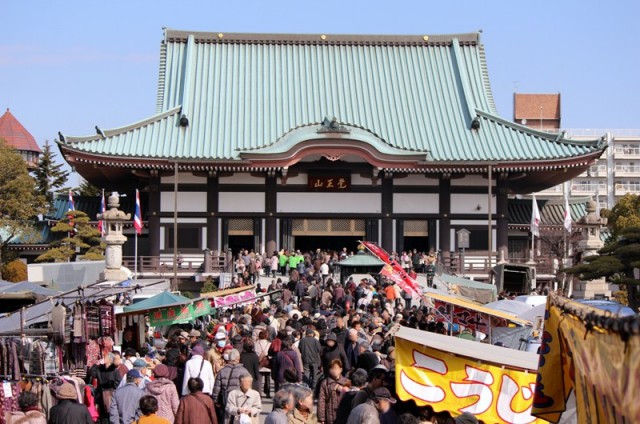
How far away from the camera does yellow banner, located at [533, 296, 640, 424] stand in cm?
410

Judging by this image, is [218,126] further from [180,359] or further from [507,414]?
[507,414]

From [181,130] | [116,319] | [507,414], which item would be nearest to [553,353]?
[507,414]

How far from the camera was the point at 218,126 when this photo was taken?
4384 cm

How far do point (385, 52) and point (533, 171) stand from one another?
9723 millimetres

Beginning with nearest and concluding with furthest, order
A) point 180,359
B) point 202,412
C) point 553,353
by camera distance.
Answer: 1. point 553,353
2. point 202,412
3. point 180,359

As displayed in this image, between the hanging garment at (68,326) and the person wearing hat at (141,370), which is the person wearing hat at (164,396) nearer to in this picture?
the person wearing hat at (141,370)

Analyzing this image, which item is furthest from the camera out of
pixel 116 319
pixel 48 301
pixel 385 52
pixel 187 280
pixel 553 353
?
pixel 385 52

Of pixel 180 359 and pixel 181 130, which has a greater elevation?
pixel 181 130

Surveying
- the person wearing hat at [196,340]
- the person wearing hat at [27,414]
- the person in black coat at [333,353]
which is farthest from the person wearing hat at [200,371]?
the person wearing hat at [27,414]

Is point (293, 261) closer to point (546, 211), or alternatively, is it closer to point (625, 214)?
point (546, 211)

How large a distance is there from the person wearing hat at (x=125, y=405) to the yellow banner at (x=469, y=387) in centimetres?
385

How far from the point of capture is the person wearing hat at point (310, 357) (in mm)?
16141

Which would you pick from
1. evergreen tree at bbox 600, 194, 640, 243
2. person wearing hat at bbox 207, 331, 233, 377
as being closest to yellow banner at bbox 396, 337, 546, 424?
person wearing hat at bbox 207, 331, 233, 377

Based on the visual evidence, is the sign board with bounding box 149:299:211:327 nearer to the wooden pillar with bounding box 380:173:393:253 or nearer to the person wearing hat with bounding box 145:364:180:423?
the person wearing hat with bounding box 145:364:180:423
